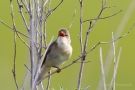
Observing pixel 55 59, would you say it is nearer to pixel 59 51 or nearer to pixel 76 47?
pixel 59 51

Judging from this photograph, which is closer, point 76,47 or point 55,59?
point 55,59

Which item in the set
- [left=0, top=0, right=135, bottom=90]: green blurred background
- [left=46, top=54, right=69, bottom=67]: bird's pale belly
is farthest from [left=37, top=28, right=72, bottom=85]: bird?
[left=0, top=0, right=135, bottom=90]: green blurred background

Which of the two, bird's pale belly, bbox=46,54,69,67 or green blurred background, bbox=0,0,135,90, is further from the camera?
green blurred background, bbox=0,0,135,90

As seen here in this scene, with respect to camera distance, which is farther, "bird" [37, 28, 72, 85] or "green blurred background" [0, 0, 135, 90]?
"green blurred background" [0, 0, 135, 90]

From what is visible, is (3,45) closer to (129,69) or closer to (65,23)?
(65,23)

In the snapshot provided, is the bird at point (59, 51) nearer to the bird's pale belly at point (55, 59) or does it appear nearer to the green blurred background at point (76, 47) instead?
the bird's pale belly at point (55, 59)

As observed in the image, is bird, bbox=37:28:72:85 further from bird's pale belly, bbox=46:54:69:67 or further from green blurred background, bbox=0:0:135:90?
green blurred background, bbox=0:0:135:90

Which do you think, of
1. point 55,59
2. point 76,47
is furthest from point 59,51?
point 76,47

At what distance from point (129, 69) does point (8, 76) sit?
1.97 m

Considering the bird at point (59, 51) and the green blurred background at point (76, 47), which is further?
the green blurred background at point (76, 47)

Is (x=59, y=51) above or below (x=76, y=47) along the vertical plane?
above

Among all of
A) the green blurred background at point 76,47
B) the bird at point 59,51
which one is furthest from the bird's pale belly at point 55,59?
the green blurred background at point 76,47

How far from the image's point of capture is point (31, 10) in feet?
9.14

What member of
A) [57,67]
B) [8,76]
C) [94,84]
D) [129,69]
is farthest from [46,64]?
[129,69]
